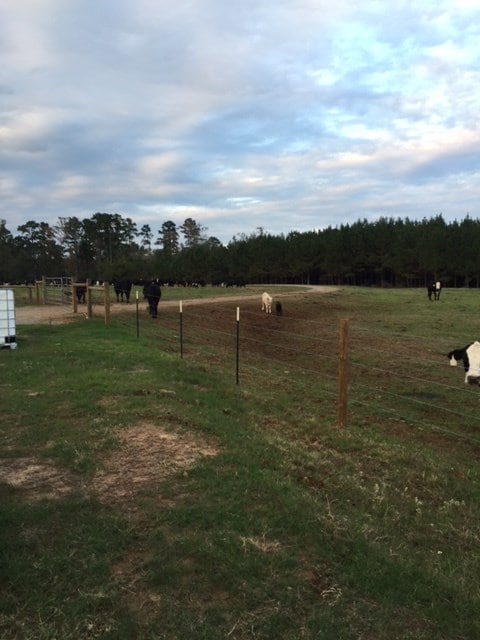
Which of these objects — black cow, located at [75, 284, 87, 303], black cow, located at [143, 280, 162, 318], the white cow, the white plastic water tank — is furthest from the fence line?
black cow, located at [75, 284, 87, 303]

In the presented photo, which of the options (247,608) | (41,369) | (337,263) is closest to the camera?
(247,608)

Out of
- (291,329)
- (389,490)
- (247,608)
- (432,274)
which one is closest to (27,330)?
(291,329)

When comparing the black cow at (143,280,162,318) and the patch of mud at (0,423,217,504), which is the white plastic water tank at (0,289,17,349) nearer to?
the black cow at (143,280,162,318)

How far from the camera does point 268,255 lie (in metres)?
93.8

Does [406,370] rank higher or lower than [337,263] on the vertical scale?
lower

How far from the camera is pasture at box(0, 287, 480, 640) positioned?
310cm

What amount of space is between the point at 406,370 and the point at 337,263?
71.4 metres

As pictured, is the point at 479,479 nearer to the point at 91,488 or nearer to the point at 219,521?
the point at 219,521

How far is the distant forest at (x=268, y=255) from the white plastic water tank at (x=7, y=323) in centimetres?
6147

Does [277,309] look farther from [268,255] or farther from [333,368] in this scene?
[268,255]

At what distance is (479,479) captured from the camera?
5984mm

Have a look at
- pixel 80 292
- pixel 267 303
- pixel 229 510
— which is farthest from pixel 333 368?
pixel 80 292

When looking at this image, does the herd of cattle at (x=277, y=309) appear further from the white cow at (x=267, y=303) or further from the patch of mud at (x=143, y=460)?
the patch of mud at (x=143, y=460)

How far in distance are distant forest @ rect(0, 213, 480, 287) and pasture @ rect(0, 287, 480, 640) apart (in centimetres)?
6447
